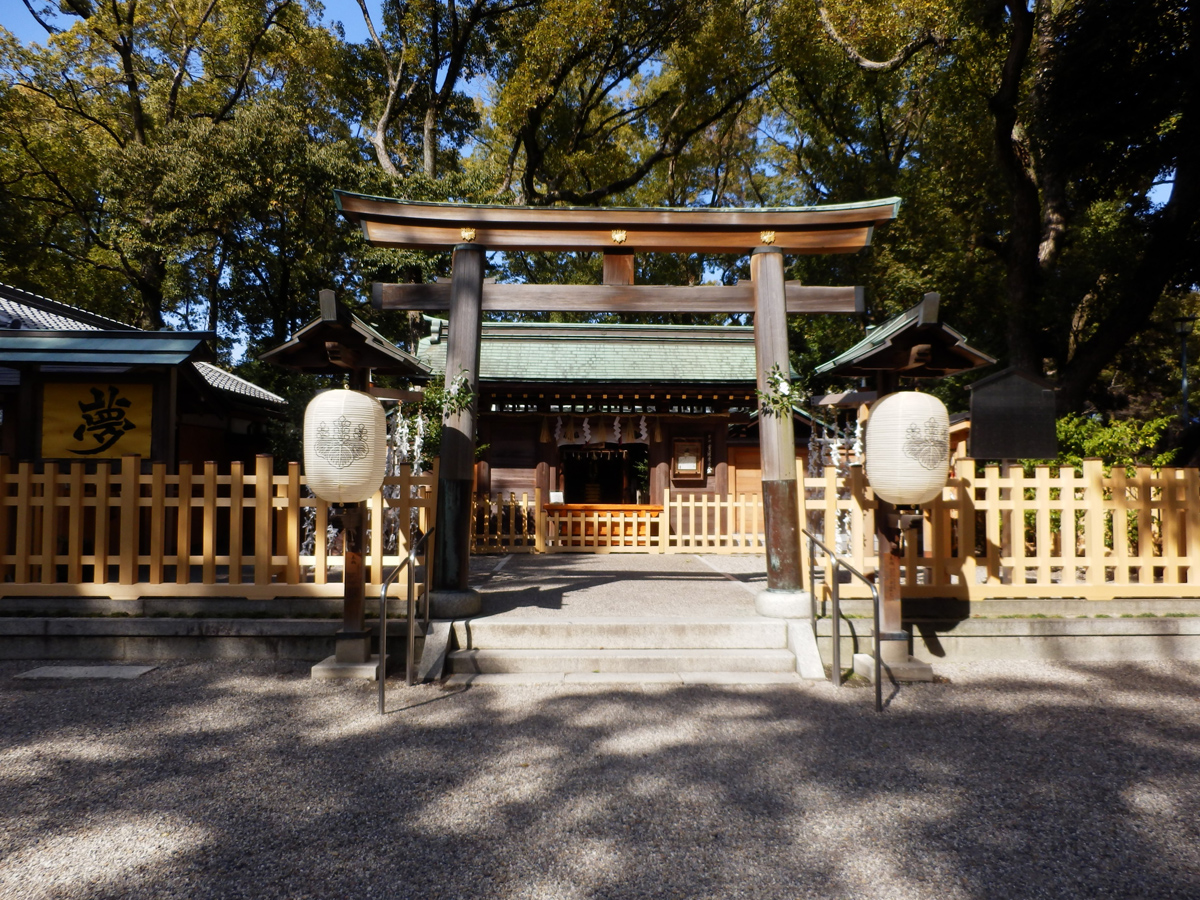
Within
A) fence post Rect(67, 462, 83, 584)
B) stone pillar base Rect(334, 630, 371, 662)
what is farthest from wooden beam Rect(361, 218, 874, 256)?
stone pillar base Rect(334, 630, 371, 662)

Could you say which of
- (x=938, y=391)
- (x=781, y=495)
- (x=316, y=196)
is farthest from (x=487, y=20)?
(x=781, y=495)

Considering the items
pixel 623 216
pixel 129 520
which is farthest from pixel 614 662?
pixel 129 520

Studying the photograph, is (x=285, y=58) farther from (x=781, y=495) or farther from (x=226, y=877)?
(x=226, y=877)

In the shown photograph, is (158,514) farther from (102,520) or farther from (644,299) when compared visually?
(644,299)

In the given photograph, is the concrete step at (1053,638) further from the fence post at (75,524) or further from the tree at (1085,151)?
the tree at (1085,151)

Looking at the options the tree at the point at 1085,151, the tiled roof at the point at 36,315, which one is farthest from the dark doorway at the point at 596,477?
the tiled roof at the point at 36,315

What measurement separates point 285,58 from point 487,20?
19.9 feet

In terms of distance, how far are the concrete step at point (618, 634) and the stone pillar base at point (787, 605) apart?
0.54ft

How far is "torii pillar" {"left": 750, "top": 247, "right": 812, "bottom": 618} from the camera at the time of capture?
20.5ft

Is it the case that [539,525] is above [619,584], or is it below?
above

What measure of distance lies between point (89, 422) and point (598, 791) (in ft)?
26.5

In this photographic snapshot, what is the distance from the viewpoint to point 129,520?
609cm

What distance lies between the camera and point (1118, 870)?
2.85 meters

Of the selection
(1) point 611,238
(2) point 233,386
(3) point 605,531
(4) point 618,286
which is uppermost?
(1) point 611,238
